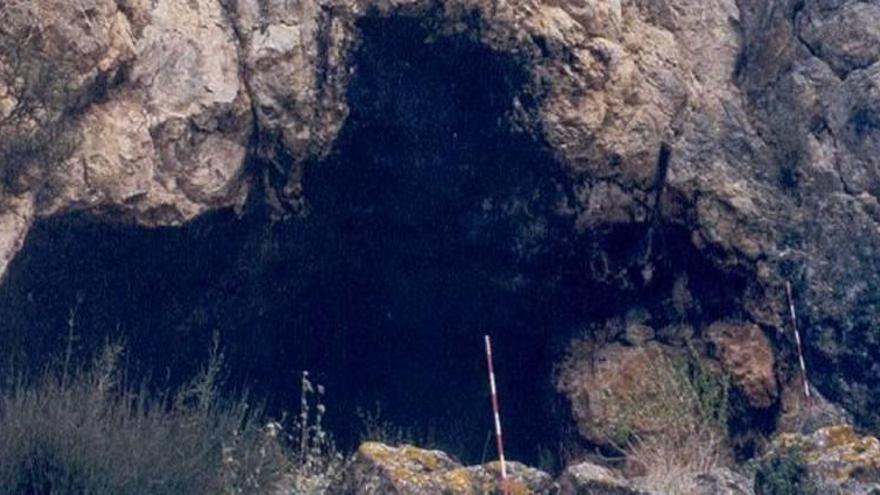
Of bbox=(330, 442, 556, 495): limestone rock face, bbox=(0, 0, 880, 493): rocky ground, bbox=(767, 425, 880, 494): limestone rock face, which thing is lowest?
bbox=(330, 442, 556, 495): limestone rock face

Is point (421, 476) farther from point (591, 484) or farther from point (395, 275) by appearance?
point (395, 275)

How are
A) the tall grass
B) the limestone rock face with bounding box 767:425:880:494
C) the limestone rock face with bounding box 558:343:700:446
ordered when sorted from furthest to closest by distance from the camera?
the limestone rock face with bounding box 558:343:700:446, the limestone rock face with bounding box 767:425:880:494, the tall grass

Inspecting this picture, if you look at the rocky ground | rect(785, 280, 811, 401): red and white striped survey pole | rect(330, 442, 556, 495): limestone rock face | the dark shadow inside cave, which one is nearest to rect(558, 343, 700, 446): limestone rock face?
the rocky ground

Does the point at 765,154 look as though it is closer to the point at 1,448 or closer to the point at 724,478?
the point at 724,478

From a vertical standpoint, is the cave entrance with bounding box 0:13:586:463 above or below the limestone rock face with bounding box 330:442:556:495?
above

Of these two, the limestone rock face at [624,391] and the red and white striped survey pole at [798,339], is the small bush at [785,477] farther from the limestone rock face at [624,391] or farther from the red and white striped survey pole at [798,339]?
the red and white striped survey pole at [798,339]

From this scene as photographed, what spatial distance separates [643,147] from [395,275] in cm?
190

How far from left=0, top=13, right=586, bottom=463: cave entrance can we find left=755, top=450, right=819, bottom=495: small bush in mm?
2197

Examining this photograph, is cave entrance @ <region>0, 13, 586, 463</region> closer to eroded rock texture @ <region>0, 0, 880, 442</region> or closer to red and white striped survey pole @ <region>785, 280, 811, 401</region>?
eroded rock texture @ <region>0, 0, 880, 442</region>

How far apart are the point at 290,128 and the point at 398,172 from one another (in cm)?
84

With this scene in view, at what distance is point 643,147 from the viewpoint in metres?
9.67

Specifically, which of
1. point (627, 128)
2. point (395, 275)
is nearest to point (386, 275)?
point (395, 275)

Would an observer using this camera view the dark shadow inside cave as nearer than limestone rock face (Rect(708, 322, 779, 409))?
Yes

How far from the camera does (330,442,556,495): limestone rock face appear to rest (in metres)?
7.80
